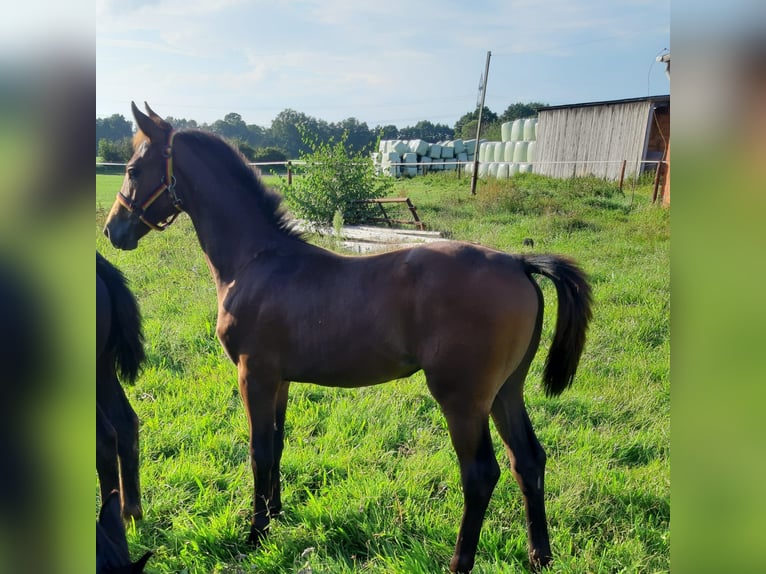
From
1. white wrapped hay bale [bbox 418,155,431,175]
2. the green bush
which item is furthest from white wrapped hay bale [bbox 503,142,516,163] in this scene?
the green bush

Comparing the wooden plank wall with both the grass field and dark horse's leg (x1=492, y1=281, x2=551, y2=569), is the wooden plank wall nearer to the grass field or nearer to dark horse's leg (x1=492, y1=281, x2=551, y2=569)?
the grass field

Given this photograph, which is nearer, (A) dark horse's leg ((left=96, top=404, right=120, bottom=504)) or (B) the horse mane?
(A) dark horse's leg ((left=96, top=404, right=120, bottom=504))

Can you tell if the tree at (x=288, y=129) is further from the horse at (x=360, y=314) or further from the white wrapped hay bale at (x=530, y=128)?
the horse at (x=360, y=314)

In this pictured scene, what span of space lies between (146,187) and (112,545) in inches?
82.6

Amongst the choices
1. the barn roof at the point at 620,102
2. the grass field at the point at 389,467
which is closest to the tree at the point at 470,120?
the barn roof at the point at 620,102

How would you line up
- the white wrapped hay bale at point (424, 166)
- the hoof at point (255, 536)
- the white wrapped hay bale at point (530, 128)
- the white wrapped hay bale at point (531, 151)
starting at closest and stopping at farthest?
the hoof at point (255, 536) → the white wrapped hay bale at point (531, 151) → the white wrapped hay bale at point (530, 128) → the white wrapped hay bale at point (424, 166)

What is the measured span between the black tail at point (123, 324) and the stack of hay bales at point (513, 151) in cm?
1888

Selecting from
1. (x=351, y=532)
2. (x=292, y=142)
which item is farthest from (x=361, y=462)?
(x=292, y=142)

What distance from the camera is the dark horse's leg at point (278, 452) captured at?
2.93 m

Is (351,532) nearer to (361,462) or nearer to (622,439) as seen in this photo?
(361,462)

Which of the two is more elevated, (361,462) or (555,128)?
(555,128)

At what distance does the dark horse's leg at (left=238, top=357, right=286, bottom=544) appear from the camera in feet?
9.21
